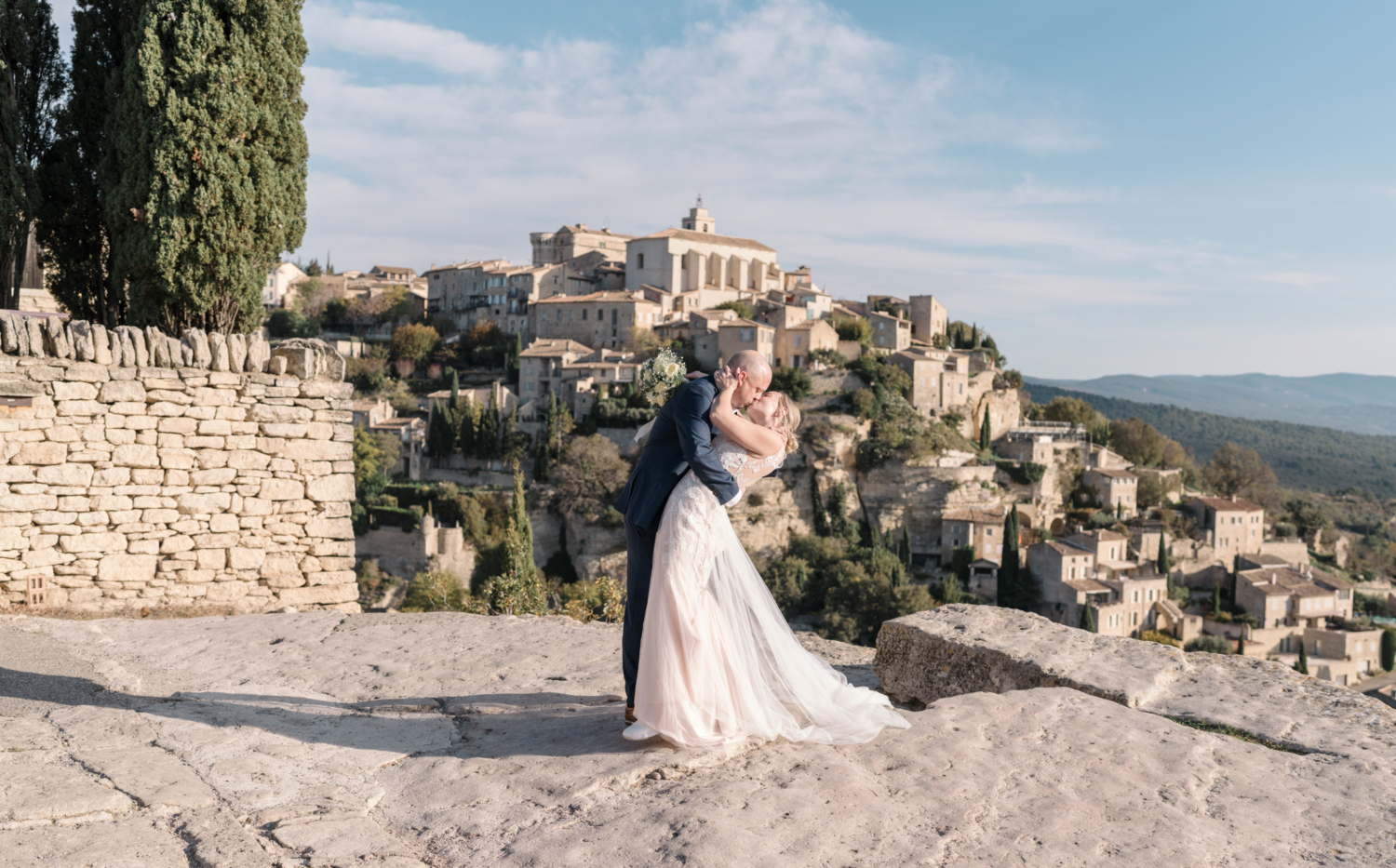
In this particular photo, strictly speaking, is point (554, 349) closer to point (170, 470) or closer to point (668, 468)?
point (170, 470)

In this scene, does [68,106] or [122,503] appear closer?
[122,503]

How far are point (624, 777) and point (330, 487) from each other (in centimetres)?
454

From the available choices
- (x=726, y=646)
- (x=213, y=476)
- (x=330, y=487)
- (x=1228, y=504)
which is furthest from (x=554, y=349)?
(x=726, y=646)

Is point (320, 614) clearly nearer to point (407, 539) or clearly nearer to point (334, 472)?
point (334, 472)

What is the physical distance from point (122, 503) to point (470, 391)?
45.9 m

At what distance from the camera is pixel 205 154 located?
25.5 ft

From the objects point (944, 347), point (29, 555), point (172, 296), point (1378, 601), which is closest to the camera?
point (29, 555)

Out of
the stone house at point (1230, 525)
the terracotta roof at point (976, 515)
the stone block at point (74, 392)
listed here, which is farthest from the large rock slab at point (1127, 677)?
the stone house at point (1230, 525)

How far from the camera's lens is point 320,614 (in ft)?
19.5

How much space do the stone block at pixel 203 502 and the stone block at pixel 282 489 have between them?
8.8 inches

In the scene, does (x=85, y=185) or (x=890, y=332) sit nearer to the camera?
(x=85, y=185)

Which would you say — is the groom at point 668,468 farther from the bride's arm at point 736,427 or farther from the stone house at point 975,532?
the stone house at point 975,532

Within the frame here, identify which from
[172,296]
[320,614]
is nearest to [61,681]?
[320,614]

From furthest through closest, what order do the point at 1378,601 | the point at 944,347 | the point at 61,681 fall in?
the point at 944,347 → the point at 1378,601 → the point at 61,681
